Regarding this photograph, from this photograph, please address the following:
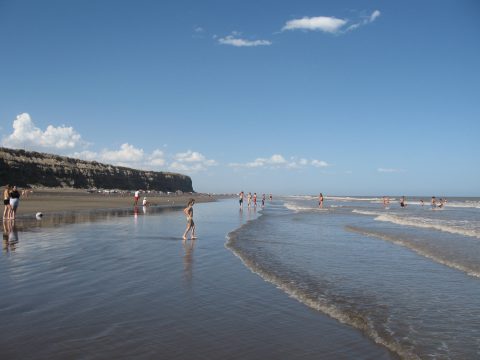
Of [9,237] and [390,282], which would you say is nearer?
[390,282]

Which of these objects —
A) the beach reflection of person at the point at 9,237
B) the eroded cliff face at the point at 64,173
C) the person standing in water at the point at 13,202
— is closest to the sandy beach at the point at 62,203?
the person standing in water at the point at 13,202

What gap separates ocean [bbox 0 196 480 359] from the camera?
18.6 feet

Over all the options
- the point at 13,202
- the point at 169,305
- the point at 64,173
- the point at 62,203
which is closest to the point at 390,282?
the point at 169,305

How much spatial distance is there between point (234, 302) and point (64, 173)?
74.6m

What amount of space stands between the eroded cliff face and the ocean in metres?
52.4

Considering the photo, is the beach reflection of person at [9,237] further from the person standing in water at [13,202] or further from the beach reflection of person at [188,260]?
A: the beach reflection of person at [188,260]

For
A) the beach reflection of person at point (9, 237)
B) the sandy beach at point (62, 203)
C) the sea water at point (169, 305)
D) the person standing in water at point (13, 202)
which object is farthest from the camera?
the sandy beach at point (62, 203)

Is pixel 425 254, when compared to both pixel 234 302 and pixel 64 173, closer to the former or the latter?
pixel 234 302

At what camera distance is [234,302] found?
311 inches

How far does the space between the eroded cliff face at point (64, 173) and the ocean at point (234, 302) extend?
52.4 metres

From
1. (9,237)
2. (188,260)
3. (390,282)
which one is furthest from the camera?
(9,237)

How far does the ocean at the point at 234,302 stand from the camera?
5.68 m

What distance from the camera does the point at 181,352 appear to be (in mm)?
5402

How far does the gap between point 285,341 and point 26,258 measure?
877cm
